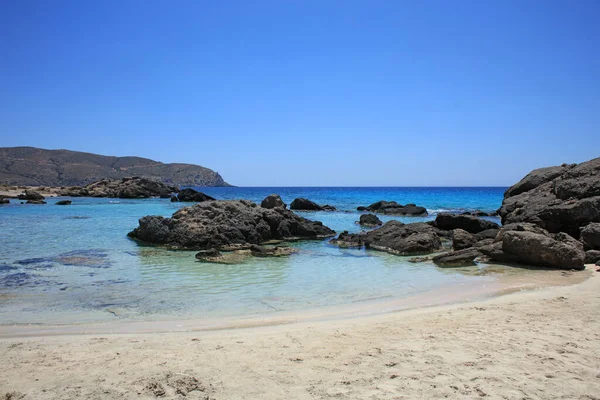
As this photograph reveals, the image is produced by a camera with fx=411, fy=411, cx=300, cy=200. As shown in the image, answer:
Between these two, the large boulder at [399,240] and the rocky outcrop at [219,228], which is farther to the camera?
the rocky outcrop at [219,228]

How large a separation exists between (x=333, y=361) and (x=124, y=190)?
69.0m

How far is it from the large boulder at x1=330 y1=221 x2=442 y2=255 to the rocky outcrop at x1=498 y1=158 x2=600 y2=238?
4.30 meters

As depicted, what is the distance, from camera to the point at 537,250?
12.3 meters

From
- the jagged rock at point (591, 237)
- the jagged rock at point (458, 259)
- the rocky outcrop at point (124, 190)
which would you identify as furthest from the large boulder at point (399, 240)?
the rocky outcrop at point (124, 190)

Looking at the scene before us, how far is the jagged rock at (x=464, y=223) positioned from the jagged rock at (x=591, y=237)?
5780 millimetres

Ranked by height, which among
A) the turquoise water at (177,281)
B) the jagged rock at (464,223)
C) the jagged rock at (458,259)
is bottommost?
the turquoise water at (177,281)

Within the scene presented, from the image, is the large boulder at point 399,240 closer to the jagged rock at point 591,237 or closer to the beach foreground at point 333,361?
the jagged rock at point 591,237

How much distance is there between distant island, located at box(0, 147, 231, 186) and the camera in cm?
10806

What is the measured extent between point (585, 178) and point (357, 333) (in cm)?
1591

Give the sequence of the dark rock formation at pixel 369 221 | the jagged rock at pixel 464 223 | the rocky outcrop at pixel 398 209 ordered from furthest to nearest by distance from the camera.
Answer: the rocky outcrop at pixel 398 209, the dark rock formation at pixel 369 221, the jagged rock at pixel 464 223

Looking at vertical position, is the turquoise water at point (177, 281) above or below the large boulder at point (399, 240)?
below

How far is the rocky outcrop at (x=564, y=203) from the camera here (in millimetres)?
15680

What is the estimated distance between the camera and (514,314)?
7.29 m

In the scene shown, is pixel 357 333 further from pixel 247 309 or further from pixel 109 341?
pixel 109 341
